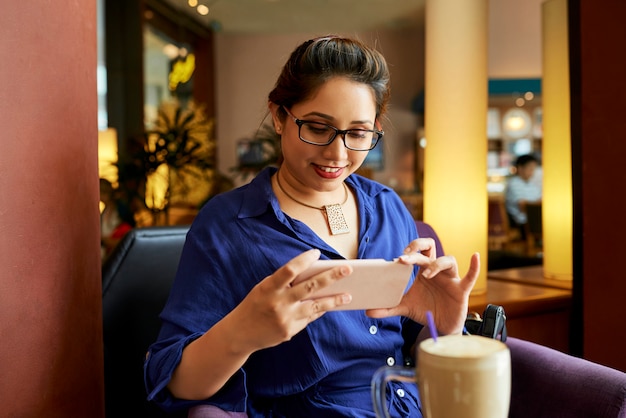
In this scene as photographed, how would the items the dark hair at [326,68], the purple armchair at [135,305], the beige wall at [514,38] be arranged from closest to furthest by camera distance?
the dark hair at [326,68], the purple armchair at [135,305], the beige wall at [514,38]

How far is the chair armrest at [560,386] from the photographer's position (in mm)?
1490

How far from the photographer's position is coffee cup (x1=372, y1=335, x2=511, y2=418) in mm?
890

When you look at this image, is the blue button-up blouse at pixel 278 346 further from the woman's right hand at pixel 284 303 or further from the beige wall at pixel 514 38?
the beige wall at pixel 514 38

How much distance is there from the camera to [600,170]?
2.66 meters

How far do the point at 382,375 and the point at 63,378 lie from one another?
0.89 m

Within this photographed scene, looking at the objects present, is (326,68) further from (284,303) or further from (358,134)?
(284,303)

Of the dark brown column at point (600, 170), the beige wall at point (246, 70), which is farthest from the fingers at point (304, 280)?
the beige wall at point (246, 70)

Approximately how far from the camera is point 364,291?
1.21m

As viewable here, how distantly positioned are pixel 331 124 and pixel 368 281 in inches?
18.3

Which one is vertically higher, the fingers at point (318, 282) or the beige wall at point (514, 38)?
the beige wall at point (514, 38)

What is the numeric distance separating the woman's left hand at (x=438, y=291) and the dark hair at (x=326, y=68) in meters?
0.43

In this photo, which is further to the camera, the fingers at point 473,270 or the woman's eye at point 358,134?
the woman's eye at point 358,134

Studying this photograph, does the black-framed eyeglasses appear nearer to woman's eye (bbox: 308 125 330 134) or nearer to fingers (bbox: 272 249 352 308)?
woman's eye (bbox: 308 125 330 134)

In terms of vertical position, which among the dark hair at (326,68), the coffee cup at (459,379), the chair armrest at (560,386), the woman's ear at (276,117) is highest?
the dark hair at (326,68)
